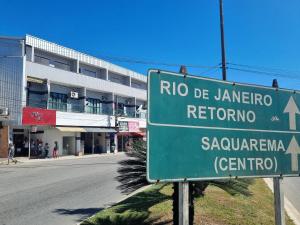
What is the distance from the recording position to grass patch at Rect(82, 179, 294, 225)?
6.19 m

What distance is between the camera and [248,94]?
3.75m

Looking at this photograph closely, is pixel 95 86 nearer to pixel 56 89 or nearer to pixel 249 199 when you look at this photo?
pixel 56 89

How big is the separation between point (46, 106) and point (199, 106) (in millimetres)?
33253

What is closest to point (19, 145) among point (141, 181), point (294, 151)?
point (141, 181)

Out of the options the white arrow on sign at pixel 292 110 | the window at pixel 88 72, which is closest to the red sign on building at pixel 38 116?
the window at pixel 88 72

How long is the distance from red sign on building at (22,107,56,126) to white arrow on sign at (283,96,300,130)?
30393mm

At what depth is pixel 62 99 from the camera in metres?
39.2

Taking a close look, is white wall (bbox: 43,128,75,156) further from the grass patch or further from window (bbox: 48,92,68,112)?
the grass patch

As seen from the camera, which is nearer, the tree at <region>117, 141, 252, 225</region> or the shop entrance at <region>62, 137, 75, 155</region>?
the tree at <region>117, 141, 252, 225</region>

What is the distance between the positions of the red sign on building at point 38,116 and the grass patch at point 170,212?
85.5 ft

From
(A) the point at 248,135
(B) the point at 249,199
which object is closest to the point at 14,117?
(B) the point at 249,199

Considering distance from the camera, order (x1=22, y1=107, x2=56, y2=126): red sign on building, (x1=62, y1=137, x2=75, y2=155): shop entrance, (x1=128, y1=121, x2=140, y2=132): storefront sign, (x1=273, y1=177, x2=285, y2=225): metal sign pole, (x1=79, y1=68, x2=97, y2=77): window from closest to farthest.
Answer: (x1=273, y1=177, x2=285, y2=225): metal sign pole → (x1=22, y1=107, x2=56, y2=126): red sign on building → (x1=62, y1=137, x2=75, y2=155): shop entrance → (x1=79, y1=68, x2=97, y2=77): window → (x1=128, y1=121, x2=140, y2=132): storefront sign

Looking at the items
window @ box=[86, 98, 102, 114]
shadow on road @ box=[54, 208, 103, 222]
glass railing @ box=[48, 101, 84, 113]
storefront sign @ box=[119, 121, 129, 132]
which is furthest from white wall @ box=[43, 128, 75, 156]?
shadow on road @ box=[54, 208, 103, 222]

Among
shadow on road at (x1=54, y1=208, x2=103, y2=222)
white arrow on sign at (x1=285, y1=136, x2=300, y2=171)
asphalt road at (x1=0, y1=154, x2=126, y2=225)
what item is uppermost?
white arrow on sign at (x1=285, y1=136, x2=300, y2=171)
